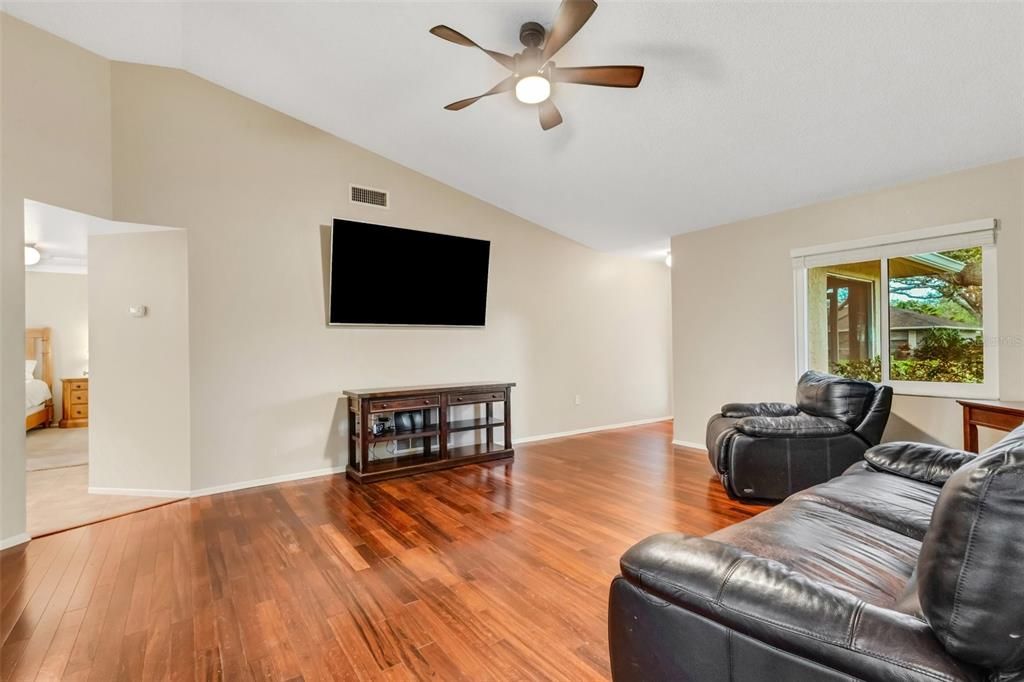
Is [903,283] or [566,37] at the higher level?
[566,37]

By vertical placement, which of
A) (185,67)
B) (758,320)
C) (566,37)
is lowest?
(758,320)

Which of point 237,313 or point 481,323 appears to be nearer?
point 237,313

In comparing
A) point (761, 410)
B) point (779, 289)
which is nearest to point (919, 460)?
point (761, 410)

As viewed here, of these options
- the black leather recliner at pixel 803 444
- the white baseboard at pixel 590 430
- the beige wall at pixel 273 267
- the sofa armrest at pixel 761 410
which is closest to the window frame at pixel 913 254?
the sofa armrest at pixel 761 410

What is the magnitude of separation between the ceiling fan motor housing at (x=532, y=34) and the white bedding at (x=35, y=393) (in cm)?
707

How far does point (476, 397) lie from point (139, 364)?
2.78 m

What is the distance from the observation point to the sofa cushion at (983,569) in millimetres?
810

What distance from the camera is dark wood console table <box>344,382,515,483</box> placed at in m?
3.89

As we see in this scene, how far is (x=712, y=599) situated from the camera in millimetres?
1068

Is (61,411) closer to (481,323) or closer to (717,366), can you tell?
(481,323)

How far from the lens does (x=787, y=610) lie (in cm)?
99

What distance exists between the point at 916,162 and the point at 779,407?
6.66ft

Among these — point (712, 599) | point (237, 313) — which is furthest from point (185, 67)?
point (712, 599)

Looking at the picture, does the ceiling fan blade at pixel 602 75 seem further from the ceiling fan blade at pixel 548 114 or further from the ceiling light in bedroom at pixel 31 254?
the ceiling light in bedroom at pixel 31 254
